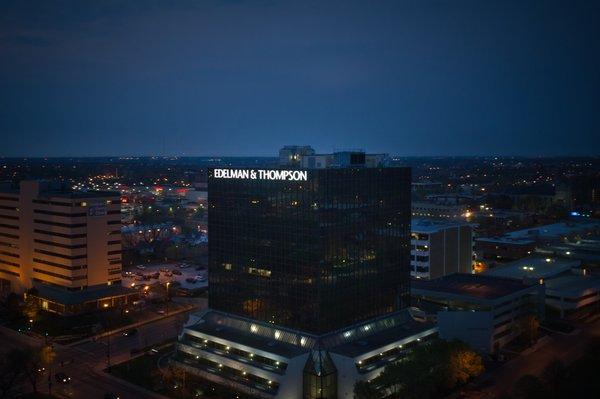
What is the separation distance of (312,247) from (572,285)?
57.7 m

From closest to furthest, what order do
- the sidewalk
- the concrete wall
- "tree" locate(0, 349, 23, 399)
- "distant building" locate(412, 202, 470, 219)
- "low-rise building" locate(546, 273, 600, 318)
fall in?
"tree" locate(0, 349, 23, 399)
the concrete wall
the sidewalk
"low-rise building" locate(546, 273, 600, 318)
"distant building" locate(412, 202, 470, 219)

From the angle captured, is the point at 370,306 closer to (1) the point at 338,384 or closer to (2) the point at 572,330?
(1) the point at 338,384

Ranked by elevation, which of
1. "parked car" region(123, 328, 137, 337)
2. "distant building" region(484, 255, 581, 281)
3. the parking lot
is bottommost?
"parked car" region(123, 328, 137, 337)

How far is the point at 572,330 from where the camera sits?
8331cm

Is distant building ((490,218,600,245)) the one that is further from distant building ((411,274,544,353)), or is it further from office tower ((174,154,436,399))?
office tower ((174,154,436,399))

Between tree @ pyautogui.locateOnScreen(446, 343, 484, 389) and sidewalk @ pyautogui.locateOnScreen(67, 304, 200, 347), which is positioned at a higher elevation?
tree @ pyautogui.locateOnScreen(446, 343, 484, 389)

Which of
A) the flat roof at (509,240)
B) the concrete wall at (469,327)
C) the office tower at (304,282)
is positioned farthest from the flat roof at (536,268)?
the office tower at (304,282)

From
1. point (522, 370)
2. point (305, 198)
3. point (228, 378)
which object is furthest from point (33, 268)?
point (522, 370)

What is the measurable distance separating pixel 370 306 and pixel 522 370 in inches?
766

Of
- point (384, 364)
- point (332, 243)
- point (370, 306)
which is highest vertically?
point (332, 243)

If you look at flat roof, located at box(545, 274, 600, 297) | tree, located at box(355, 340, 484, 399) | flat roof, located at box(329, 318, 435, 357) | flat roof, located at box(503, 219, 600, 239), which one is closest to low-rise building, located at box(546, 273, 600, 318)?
flat roof, located at box(545, 274, 600, 297)

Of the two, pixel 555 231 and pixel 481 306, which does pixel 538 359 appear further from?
pixel 555 231

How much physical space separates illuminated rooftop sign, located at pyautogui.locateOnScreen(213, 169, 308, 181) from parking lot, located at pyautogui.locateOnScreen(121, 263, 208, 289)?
143ft

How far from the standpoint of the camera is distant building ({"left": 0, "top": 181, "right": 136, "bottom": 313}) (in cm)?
9612
